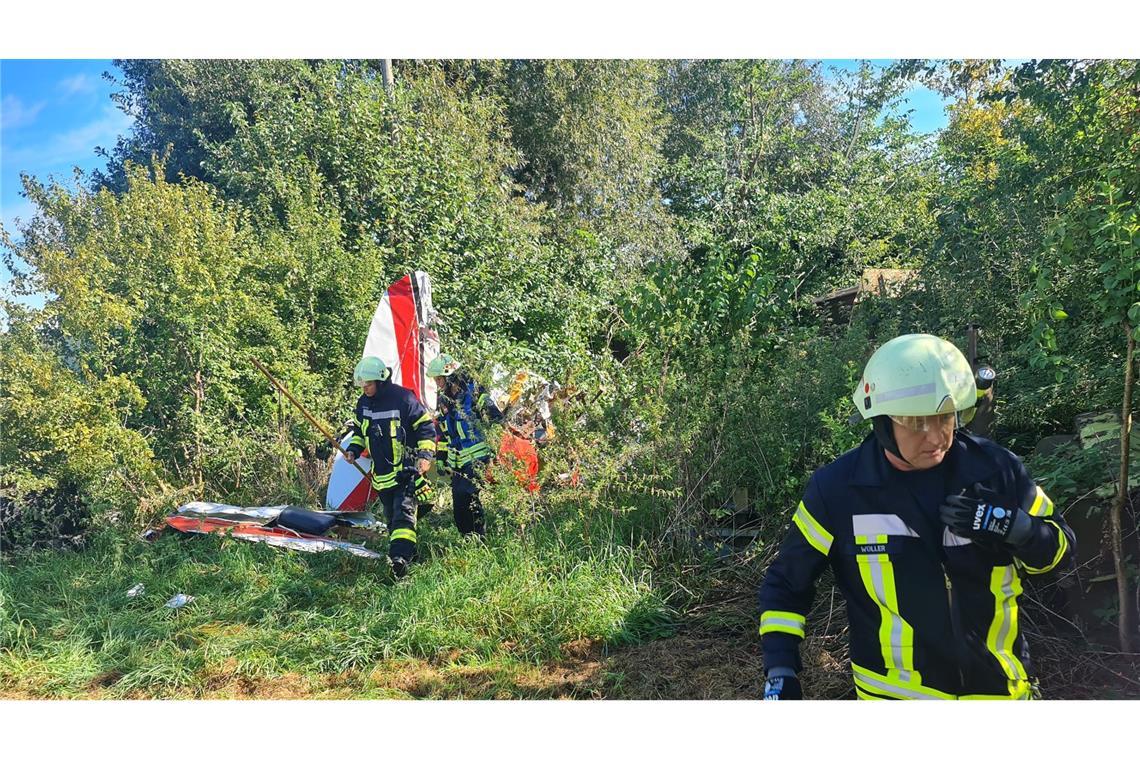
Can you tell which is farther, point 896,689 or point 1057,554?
point 896,689

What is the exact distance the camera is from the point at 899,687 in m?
1.98

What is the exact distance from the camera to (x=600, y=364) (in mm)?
5617

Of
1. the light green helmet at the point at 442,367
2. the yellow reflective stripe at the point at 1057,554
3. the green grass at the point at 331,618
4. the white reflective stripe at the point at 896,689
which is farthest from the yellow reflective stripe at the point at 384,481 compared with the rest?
the yellow reflective stripe at the point at 1057,554

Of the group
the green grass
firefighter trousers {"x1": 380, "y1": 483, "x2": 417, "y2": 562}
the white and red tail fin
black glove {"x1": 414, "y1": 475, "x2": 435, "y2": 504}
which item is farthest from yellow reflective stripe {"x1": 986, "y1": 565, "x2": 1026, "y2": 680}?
the white and red tail fin

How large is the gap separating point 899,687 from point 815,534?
463 millimetres

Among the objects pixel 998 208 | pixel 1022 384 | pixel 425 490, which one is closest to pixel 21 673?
pixel 425 490

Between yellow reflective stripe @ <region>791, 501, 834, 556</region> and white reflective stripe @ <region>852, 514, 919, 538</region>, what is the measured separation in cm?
8

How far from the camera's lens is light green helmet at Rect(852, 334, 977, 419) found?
1.90 metres

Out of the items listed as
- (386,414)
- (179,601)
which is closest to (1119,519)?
(386,414)

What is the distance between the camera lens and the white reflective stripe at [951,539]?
6.20 feet

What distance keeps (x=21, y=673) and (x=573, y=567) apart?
351 cm

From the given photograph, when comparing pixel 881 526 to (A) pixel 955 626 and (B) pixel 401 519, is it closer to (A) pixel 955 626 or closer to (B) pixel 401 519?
(A) pixel 955 626

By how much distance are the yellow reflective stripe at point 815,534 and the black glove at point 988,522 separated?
32 centimetres

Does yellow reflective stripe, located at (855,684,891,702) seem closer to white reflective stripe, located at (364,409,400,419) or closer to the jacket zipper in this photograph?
the jacket zipper
